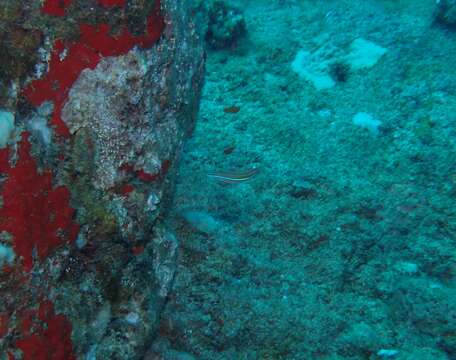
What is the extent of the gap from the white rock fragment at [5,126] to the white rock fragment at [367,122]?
4734mm

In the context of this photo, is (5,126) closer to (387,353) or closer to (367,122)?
(387,353)

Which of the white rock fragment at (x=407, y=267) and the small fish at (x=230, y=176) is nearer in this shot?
the white rock fragment at (x=407, y=267)

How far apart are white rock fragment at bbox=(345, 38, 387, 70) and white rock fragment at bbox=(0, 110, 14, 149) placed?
5.93 meters

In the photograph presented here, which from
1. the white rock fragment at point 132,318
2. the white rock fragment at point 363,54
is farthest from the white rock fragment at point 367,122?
the white rock fragment at point 132,318

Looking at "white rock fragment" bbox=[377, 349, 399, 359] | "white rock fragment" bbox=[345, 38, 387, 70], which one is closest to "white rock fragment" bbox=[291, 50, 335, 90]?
"white rock fragment" bbox=[345, 38, 387, 70]

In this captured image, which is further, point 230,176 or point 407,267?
point 230,176

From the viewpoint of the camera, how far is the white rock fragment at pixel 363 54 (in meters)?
6.71

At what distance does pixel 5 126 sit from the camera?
5.80ft

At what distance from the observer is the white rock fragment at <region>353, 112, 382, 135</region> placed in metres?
5.57

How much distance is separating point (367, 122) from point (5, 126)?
4.89 meters

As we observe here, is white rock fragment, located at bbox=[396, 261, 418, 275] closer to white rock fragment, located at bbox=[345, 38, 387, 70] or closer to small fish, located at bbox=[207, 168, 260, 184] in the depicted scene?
small fish, located at bbox=[207, 168, 260, 184]

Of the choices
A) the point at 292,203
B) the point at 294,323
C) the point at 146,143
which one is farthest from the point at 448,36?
the point at 146,143

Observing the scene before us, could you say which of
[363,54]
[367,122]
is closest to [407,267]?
[367,122]

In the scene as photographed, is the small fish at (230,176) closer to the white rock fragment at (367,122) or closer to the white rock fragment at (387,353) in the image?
the white rock fragment at (367,122)
